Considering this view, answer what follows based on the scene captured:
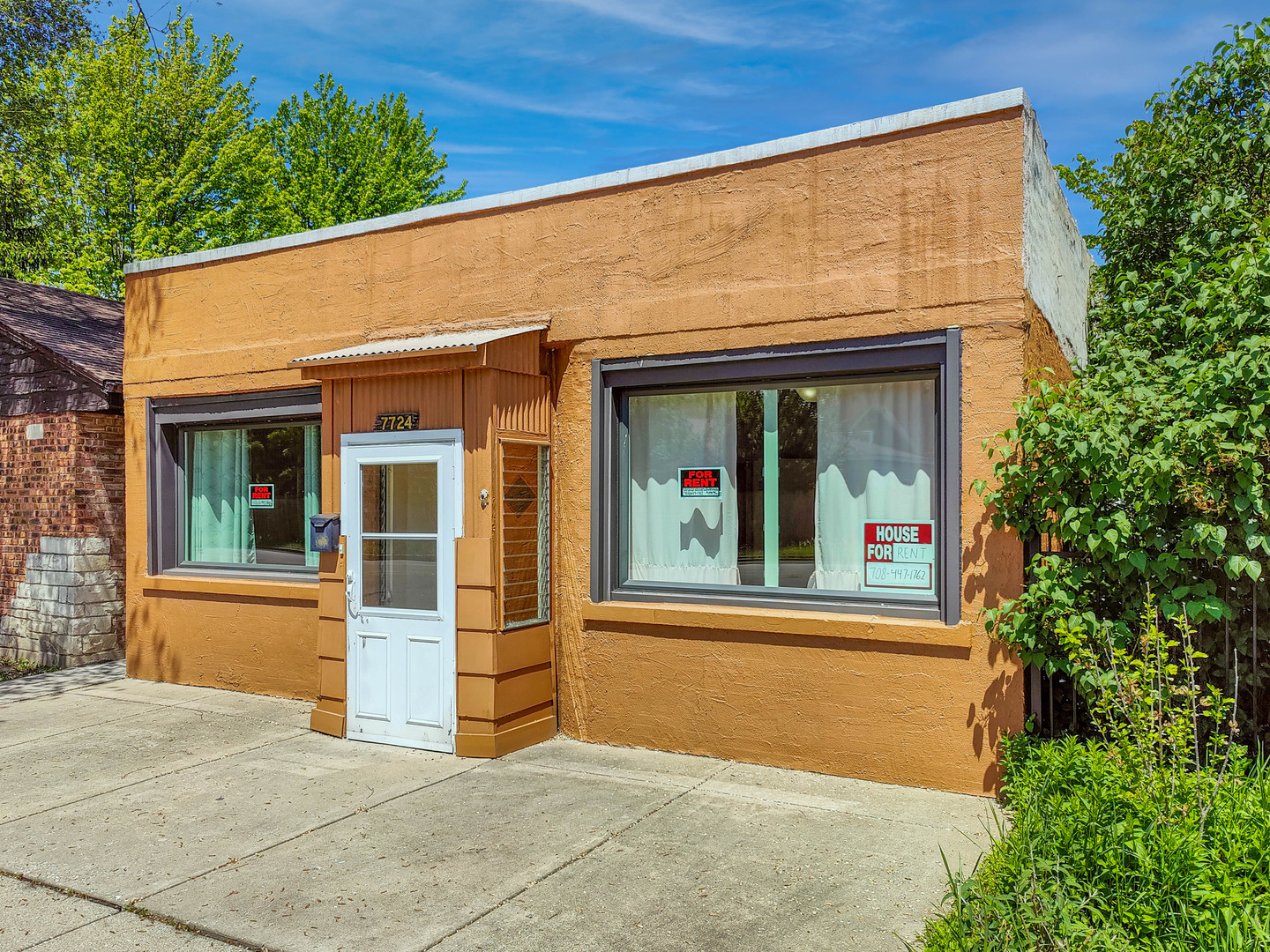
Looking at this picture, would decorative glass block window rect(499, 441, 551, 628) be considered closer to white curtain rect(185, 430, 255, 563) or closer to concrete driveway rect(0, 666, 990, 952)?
concrete driveway rect(0, 666, 990, 952)

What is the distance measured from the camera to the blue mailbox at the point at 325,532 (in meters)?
7.16

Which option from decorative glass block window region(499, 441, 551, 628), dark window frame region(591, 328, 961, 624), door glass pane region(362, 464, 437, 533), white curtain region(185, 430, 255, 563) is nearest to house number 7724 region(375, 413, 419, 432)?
door glass pane region(362, 464, 437, 533)

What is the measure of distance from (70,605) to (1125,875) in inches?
388

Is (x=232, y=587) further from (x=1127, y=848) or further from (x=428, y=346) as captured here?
(x=1127, y=848)

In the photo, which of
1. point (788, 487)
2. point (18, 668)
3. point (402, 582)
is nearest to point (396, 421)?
point (402, 582)

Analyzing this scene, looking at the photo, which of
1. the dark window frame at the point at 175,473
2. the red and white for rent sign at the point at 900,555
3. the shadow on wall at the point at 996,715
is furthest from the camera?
the dark window frame at the point at 175,473

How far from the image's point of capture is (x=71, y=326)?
11602 mm

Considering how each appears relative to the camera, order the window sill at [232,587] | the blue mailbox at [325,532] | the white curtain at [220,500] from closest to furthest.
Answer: the blue mailbox at [325,532] → the window sill at [232,587] → the white curtain at [220,500]

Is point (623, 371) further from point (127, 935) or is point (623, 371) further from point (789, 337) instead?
point (127, 935)

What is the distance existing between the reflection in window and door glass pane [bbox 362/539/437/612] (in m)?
1.42

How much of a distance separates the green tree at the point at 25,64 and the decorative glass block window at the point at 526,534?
61.2 ft

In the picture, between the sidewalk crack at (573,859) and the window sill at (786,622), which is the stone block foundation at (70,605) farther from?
the sidewalk crack at (573,859)

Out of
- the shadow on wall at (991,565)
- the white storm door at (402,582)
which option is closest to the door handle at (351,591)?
the white storm door at (402,582)

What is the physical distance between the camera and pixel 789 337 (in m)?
6.22
